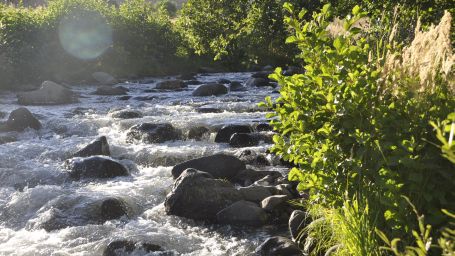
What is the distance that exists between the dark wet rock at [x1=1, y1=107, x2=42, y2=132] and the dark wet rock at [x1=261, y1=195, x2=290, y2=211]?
29.7 feet

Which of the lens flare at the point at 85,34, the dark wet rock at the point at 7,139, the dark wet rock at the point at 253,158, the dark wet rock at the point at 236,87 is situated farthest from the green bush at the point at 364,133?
the lens flare at the point at 85,34

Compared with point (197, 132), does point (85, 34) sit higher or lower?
higher

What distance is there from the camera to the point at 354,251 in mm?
4910

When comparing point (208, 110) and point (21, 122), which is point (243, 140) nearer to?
point (208, 110)

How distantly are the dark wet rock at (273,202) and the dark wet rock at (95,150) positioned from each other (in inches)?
201

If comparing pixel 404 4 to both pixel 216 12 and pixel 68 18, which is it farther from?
pixel 68 18

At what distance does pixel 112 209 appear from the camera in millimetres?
8297

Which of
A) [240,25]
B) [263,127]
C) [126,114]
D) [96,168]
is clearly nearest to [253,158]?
[263,127]

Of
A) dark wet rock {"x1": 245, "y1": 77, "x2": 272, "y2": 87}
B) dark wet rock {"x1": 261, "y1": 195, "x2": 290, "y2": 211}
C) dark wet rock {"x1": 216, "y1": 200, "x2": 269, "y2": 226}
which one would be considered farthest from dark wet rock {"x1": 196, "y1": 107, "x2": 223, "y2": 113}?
dark wet rock {"x1": 216, "y1": 200, "x2": 269, "y2": 226}

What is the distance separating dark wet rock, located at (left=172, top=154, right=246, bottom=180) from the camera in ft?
32.5

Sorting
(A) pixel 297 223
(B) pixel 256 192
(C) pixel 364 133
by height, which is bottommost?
(B) pixel 256 192

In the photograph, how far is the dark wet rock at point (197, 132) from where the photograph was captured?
13531 millimetres

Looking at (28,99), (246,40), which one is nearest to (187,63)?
(28,99)

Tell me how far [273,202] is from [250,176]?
1.84 m
